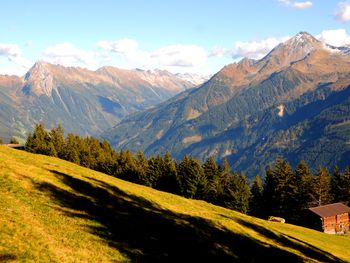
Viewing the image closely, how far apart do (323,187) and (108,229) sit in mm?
94552

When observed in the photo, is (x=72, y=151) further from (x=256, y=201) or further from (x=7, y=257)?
(x=7, y=257)

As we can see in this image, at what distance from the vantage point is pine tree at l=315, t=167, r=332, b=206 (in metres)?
110

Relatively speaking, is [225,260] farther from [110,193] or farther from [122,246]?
[110,193]

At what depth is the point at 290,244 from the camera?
48625mm

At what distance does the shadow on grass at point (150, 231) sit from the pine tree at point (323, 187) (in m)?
66.9

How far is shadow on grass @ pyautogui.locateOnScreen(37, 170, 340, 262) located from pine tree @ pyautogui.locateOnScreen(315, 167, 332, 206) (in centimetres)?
6690

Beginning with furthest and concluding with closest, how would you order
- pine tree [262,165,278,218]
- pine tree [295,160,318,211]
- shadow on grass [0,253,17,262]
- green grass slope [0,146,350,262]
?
pine tree [262,165,278,218], pine tree [295,160,318,211], green grass slope [0,146,350,262], shadow on grass [0,253,17,262]

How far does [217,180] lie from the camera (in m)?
108

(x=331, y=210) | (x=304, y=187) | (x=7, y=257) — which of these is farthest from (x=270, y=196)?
(x=7, y=257)

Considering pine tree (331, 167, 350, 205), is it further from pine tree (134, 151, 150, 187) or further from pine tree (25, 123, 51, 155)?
pine tree (25, 123, 51, 155)

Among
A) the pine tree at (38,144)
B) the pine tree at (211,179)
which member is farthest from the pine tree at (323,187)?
the pine tree at (38,144)

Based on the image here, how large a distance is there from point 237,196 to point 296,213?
59.1ft

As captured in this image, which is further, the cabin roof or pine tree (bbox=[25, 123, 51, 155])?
pine tree (bbox=[25, 123, 51, 155])

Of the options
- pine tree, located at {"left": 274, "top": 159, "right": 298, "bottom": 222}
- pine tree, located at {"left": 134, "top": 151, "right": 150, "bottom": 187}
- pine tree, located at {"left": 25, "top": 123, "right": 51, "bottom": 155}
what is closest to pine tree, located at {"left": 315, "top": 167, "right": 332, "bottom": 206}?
pine tree, located at {"left": 274, "top": 159, "right": 298, "bottom": 222}
